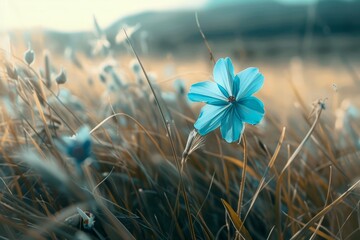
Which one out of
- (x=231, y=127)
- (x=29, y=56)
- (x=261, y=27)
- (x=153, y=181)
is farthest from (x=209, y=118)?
(x=261, y=27)

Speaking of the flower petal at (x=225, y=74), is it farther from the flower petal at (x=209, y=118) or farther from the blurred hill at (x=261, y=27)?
the blurred hill at (x=261, y=27)

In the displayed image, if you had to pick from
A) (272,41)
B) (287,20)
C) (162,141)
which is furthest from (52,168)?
(287,20)

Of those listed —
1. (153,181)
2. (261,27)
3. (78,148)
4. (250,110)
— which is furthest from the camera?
(261,27)

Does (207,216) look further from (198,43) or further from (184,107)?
(198,43)

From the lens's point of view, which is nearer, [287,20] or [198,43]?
[198,43]

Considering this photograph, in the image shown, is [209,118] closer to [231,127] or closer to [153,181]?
[231,127]

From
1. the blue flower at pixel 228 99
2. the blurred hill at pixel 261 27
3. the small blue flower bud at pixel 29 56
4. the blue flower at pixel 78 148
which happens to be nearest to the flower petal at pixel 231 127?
the blue flower at pixel 228 99
